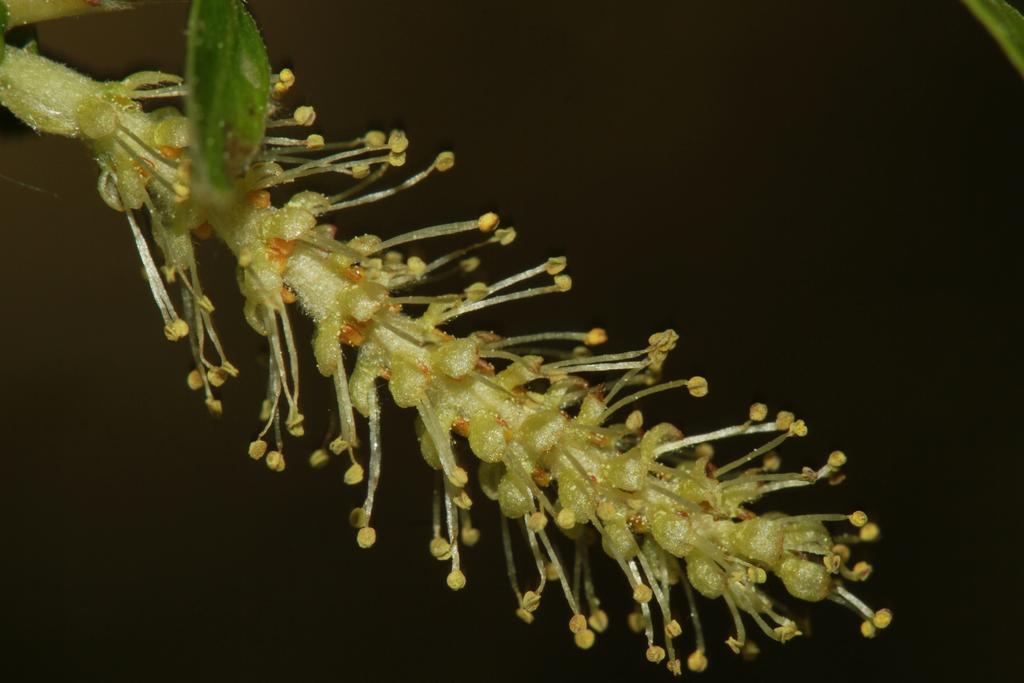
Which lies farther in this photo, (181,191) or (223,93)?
(181,191)

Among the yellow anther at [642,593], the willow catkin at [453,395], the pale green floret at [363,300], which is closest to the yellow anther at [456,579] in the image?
the willow catkin at [453,395]

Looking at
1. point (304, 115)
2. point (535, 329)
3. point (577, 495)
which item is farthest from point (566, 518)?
point (535, 329)

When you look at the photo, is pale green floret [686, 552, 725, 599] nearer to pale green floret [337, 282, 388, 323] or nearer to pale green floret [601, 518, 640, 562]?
pale green floret [601, 518, 640, 562]

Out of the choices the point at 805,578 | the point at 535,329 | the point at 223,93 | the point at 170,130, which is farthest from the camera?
the point at 535,329

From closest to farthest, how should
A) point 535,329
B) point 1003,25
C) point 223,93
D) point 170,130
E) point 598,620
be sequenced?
point 223,93, point 1003,25, point 170,130, point 598,620, point 535,329

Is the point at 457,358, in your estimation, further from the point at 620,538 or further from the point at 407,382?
the point at 620,538

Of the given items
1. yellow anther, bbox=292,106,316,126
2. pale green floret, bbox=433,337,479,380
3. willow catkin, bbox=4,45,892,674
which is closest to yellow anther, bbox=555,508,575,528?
willow catkin, bbox=4,45,892,674

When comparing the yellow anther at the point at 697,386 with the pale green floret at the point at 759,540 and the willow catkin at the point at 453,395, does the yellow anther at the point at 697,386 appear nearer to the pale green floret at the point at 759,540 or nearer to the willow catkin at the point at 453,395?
the willow catkin at the point at 453,395

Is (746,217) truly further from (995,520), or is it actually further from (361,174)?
(361,174)
